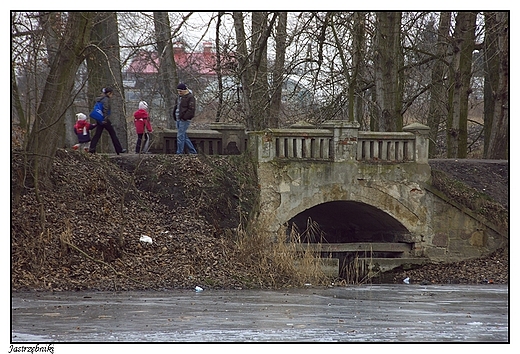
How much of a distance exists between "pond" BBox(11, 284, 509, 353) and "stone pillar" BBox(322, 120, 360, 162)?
4.20 metres

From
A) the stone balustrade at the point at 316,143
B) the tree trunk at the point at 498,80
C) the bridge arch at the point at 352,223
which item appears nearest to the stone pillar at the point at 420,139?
the stone balustrade at the point at 316,143

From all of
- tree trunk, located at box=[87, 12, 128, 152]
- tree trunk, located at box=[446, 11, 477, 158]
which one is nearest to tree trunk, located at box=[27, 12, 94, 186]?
tree trunk, located at box=[87, 12, 128, 152]

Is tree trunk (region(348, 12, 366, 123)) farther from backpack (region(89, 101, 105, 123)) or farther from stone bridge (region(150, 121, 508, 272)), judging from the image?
backpack (region(89, 101, 105, 123))

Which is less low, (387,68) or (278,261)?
(387,68)

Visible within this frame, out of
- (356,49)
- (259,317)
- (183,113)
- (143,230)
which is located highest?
(356,49)

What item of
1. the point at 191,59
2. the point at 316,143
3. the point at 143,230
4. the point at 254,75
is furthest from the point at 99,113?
the point at 191,59

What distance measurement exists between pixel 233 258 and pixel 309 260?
1.29 meters

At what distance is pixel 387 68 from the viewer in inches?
876

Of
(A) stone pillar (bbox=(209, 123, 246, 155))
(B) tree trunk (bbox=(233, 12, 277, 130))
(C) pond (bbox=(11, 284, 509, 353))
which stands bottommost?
(C) pond (bbox=(11, 284, 509, 353))

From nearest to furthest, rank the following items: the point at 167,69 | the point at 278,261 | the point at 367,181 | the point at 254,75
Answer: the point at 278,261 → the point at 367,181 → the point at 254,75 → the point at 167,69

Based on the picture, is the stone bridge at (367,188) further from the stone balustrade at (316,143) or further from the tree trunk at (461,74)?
the tree trunk at (461,74)

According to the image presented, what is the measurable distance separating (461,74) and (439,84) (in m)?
2.77

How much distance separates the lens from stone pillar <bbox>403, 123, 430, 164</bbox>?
19.9m

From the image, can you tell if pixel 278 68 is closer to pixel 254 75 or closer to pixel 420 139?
pixel 254 75
